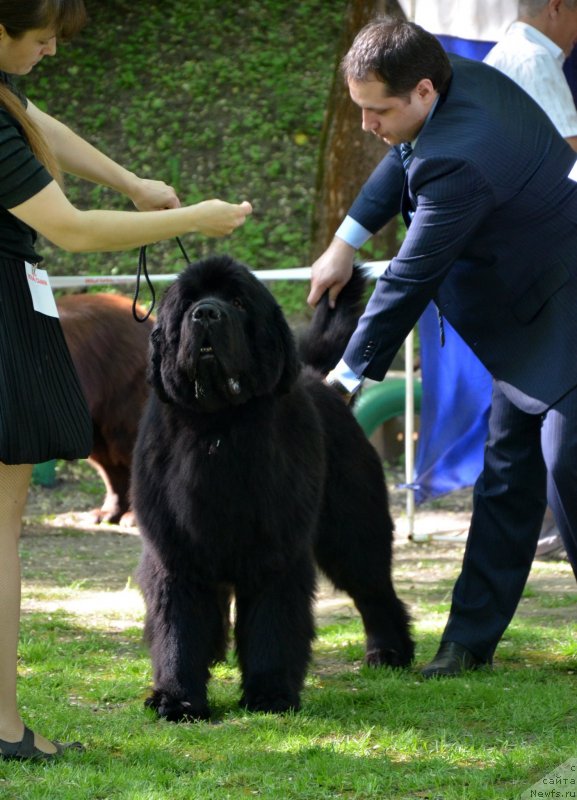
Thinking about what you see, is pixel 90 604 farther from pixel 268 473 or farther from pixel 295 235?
pixel 295 235

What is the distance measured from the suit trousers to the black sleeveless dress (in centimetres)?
173

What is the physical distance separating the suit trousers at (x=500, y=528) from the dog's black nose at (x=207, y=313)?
46.9 inches

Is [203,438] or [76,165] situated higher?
[76,165]

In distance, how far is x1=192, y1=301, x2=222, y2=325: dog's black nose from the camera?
357 cm

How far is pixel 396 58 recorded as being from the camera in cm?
366

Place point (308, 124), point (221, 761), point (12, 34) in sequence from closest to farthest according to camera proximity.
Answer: point (12, 34), point (221, 761), point (308, 124)

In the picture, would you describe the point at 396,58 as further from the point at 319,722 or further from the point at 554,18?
the point at 319,722

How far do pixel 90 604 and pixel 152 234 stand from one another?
10.0 feet

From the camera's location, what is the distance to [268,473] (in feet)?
12.5

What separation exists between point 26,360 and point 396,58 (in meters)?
1.54

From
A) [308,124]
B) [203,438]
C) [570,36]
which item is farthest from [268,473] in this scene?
[308,124]

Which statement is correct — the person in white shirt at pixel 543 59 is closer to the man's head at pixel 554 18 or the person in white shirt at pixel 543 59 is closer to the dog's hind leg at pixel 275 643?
the man's head at pixel 554 18

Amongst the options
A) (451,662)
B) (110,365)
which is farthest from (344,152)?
(451,662)

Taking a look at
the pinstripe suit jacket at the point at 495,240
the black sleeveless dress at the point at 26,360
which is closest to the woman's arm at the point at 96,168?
Answer: the black sleeveless dress at the point at 26,360
